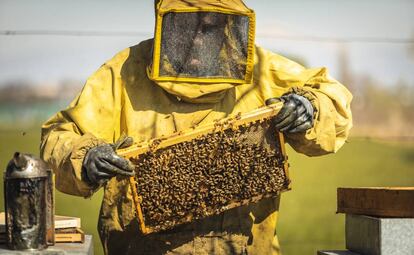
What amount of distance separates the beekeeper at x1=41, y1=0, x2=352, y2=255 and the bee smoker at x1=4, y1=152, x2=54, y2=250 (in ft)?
1.49

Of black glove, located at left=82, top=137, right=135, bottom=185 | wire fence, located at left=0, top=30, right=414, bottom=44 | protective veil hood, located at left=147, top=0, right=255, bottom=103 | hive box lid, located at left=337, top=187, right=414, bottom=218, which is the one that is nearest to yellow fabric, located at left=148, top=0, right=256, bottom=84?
protective veil hood, located at left=147, top=0, right=255, bottom=103

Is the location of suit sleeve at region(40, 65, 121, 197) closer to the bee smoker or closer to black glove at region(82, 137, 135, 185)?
black glove at region(82, 137, 135, 185)

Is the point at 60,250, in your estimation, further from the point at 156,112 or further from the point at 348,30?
the point at 348,30

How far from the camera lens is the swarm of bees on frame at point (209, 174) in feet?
16.2

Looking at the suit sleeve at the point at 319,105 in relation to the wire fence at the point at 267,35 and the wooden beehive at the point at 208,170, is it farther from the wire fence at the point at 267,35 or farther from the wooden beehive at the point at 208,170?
the wire fence at the point at 267,35

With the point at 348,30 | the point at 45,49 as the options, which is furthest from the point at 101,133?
the point at 348,30

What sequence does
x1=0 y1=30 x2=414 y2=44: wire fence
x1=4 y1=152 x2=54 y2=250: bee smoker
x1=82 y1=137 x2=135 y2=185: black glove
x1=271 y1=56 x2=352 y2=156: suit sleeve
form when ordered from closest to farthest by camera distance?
x1=4 y1=152 x2=54 y2=250: bee smoker → x1=82 y1=137 x2=135 y2=185: black glove → x1=271 y1=56 x2=352 y2=156: suit sleeve → x1=0 y1=30 x2=414 y2=44: wire fence

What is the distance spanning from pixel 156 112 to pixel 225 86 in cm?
39

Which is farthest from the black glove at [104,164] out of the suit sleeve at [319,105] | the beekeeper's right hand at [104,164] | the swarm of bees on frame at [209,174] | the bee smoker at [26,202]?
the suit sleeve at [319,105]

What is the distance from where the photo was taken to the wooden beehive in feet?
16.2

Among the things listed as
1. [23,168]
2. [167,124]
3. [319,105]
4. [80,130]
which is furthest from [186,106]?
[23,168]

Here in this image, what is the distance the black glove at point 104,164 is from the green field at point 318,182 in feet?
12.6

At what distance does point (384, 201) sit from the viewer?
198 inches

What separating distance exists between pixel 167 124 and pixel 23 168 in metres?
0.97
